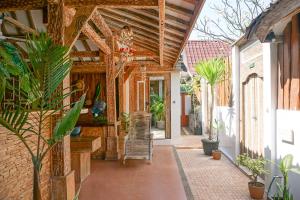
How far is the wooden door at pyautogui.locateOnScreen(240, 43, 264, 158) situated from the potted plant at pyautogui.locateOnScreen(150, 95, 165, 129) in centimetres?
587

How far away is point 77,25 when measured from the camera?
3496mm

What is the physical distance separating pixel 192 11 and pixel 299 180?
2.54 m

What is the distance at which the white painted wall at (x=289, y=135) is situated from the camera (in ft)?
12.4

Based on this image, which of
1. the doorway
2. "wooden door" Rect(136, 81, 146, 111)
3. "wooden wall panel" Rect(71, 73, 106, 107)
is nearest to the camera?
"wooden wall panel" Rect(71, 73, 106, 107)

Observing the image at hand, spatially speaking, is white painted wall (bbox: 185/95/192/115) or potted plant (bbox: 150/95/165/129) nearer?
potted plant (bbox: 150/95/165/129)

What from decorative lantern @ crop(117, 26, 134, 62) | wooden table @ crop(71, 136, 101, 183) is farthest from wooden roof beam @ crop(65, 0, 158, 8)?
wooden table @ crop(71, 136, 101, 183)

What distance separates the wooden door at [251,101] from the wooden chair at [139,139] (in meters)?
2.14

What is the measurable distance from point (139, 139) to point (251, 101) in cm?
290

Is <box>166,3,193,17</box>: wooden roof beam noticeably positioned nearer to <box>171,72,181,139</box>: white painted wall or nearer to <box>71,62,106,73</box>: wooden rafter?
<box>71,62,106,73</box>: wooden rafter

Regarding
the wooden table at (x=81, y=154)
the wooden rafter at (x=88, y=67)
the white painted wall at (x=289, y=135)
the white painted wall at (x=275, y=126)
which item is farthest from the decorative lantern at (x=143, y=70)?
the white painted wall at (x=289, y=135)

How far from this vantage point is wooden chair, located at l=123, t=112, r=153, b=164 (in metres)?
6.72

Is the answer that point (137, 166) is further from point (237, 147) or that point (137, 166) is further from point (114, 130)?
point (237, 147)

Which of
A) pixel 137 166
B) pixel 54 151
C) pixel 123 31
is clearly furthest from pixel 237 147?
pixel 54 151

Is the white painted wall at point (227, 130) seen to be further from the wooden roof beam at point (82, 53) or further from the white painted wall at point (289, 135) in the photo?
the wooden roof beam at point (82, 53)
